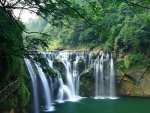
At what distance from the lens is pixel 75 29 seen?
455 cm

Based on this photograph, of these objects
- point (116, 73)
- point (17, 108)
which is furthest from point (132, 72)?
point (17, 108)

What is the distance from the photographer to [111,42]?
68.8ft

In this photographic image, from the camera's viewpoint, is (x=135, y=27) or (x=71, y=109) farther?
(x=135, y=27)

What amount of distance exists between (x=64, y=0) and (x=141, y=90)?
16424 millimetres

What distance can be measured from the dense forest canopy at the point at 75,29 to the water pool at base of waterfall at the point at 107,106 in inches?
141

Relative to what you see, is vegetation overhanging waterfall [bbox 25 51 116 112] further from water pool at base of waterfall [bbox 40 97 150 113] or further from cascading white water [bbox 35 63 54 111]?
water pool at base of waterfall [bbox 40 97 150 113]

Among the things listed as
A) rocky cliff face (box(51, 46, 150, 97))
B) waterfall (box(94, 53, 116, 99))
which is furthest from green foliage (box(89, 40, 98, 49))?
rocky cliff face (box(51, 46, 150, 97))

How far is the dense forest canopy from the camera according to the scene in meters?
4.33

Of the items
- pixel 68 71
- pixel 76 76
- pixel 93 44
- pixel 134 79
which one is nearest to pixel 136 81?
pixel 134 79

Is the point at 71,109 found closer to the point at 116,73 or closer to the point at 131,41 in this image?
the point at 116,73

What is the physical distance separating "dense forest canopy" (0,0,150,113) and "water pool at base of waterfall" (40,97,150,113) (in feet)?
11.7

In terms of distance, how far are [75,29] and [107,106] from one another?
12.7 meters

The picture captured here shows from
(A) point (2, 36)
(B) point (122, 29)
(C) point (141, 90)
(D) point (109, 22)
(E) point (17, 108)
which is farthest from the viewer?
(D) point (109, 22)

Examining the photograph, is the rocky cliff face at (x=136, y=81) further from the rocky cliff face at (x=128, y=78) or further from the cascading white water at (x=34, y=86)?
the cascading white water at (x=34, y=86)
